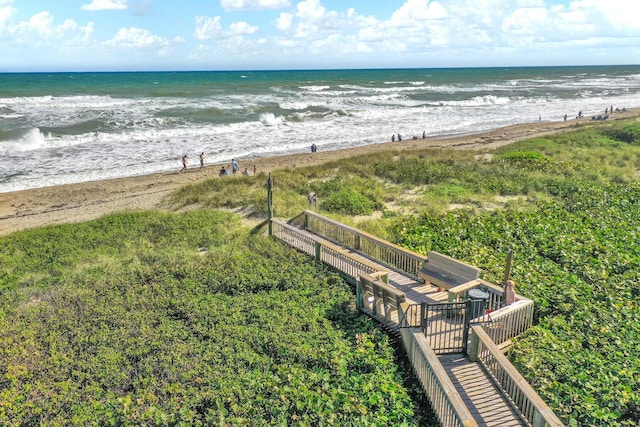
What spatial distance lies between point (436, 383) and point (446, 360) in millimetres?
1279

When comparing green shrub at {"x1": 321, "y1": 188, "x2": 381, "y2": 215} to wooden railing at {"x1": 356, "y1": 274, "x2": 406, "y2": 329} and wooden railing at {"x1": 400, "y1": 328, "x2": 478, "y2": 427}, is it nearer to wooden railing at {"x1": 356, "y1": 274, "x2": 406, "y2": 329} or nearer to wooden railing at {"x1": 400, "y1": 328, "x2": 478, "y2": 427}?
wooden railing at {"x1": 356, "y1": 274, "x2": 406, "y2": 329}

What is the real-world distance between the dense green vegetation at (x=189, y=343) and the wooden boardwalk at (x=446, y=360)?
0.47m

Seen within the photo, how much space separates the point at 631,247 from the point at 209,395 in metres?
11.5

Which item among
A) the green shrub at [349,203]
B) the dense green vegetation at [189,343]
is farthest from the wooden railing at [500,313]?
the green shrub at [349,203]

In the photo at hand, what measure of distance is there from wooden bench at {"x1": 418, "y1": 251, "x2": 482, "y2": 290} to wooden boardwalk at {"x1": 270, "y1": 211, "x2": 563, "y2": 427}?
0.24 m

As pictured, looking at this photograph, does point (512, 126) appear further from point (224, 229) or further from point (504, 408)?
point (504, 408)

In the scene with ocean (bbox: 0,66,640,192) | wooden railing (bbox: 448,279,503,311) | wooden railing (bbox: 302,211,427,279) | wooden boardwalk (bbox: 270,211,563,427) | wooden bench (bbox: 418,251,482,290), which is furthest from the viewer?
ocean (bbox: 0,66,640,192)

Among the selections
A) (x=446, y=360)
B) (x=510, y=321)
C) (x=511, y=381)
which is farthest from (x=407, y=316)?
(x=511, y=381)

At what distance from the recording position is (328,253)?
12664 millimetres

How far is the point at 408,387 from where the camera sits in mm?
7832

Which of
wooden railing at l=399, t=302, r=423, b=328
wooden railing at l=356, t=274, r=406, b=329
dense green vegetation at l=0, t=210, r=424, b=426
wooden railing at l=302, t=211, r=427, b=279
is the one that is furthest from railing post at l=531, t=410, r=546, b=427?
wooden railing at l=302, t=211, r=427, b=279

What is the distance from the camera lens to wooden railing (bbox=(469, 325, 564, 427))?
625 centimetres

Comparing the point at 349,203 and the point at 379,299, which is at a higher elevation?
the point at 379,299

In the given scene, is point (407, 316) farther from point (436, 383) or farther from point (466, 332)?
point (436, 383)
